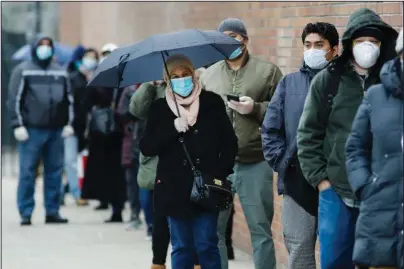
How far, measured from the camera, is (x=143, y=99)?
9891 mm

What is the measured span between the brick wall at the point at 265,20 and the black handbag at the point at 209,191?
1.48m

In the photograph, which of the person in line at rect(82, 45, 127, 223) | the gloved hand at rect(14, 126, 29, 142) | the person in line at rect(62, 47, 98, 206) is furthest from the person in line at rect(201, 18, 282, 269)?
the person in line at rect(62, 47, 98, 206)

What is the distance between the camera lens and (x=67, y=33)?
73.4ft

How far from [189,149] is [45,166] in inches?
227

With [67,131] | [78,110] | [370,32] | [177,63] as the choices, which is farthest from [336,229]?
[78,110]

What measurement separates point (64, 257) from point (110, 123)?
2371mm

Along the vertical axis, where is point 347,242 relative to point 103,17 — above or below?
below

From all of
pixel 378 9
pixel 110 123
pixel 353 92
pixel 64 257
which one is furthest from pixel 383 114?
pixel 110 123

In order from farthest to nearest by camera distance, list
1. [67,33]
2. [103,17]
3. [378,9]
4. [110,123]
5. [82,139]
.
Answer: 1. [67,33]
2. [103,17]
3. [82,139]
4. [110,123]
5. [378,9]

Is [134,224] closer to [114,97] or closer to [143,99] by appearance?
[114,97]

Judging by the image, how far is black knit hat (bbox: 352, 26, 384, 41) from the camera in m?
6.43

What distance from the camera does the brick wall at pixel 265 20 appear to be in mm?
8547

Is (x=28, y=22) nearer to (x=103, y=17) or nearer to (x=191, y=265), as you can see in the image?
(x=103, y=17)

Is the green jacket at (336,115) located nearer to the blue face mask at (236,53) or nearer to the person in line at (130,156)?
the blue face mask at (236,53)
